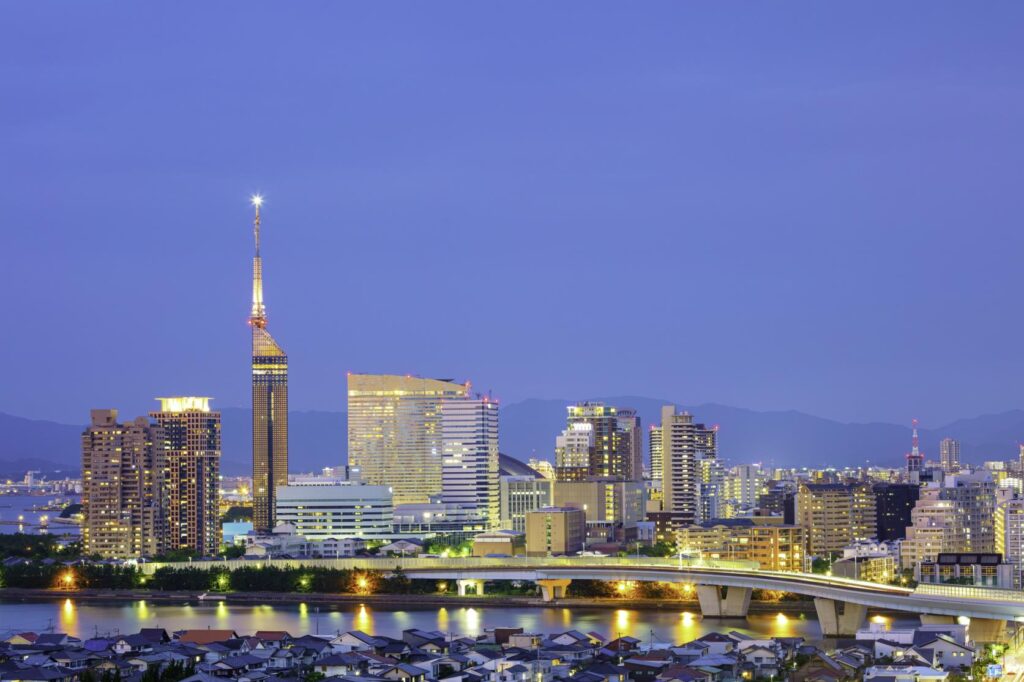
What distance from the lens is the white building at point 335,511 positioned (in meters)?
42.3

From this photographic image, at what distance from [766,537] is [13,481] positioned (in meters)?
83.9

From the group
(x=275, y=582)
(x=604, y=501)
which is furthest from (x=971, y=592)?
(x=604, y=501)

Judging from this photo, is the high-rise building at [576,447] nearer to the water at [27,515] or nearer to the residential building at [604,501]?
the residential building at [604,501]

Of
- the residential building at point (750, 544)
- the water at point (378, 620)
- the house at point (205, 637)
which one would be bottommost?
the water at point (378, 620)

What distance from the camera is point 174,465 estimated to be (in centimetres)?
4266

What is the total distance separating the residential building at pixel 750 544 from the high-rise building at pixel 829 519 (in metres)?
2.33

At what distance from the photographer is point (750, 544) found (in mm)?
34625

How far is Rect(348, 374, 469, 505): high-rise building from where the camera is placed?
183 feet

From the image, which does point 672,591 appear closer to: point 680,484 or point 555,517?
point 555,517

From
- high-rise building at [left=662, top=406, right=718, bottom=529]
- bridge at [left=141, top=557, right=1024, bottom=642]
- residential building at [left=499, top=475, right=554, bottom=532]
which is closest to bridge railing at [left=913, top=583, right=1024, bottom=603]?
bridge at [left=141, top=557, right=1024, bottom=642]

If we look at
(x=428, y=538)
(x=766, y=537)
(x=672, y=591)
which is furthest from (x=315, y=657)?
(x=428, y=538)

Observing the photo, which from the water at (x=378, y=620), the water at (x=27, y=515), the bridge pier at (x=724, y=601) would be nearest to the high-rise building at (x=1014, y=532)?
the bridge pier at (x=724, y=601)

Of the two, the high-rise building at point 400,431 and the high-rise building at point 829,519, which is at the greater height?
the high-rise building at point 400,431

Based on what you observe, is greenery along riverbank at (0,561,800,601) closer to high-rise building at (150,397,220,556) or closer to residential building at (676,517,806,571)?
residential building at (676,517,806,571)
